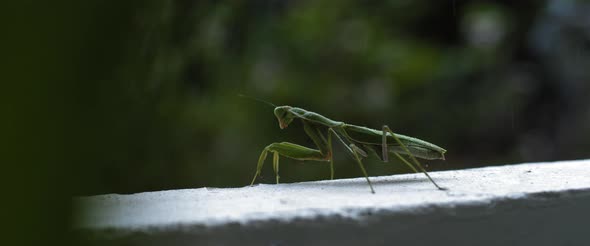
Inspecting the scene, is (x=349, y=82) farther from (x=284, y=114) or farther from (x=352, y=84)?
(x=284, y=114)

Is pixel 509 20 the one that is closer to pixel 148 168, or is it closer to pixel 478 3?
pixel 478 3

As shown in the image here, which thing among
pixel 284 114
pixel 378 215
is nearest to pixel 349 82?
pixel 284 114

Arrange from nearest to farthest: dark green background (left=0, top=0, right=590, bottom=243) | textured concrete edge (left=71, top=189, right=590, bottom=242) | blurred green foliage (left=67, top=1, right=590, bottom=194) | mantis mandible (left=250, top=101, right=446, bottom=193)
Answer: textured concrete edge (left=71, top=189, right=590, bottom=242) < mantis mandible (left=250, top=101, right=446, bottom=193) < dark green background (left=0, top=0, right=590, bottom=243) < blurred green foliage (left=67, top=1, right=590, bottom=194)

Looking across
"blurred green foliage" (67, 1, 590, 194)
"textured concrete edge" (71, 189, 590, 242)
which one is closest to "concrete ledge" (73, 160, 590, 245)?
"textured concrete edge" (71, 189, 590, 242)

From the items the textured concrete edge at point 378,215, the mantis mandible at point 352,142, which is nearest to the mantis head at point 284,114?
the mantis mandible at point 352,142

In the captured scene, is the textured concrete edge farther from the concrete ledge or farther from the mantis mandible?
the mantis mandible

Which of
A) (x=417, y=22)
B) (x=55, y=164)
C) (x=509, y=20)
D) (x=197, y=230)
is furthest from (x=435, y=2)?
(x=55, y=164)

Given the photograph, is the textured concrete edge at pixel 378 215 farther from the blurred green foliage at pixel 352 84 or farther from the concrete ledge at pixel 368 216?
the blurred green foliage at pixel 352 84
